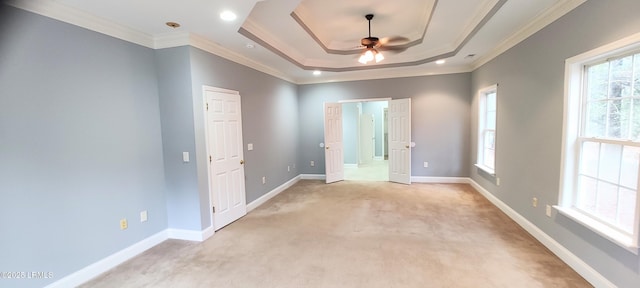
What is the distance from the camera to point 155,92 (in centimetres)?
317

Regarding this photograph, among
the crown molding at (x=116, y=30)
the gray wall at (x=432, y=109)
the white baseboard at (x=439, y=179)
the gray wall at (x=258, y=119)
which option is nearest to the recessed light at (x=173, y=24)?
the crown molding at (x=116, y=30)

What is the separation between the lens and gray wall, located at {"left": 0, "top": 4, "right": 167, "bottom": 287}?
2.01 meters

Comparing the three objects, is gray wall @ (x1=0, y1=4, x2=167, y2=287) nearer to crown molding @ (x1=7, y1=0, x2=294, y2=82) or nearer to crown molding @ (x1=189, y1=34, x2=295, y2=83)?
crown molding @ (x1=7, y1=0, x2=294, y2=82)

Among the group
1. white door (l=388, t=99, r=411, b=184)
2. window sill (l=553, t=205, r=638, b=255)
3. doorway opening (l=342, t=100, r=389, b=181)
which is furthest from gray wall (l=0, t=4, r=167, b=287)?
doorway opening (l=342, t=100, r=389, b=181)

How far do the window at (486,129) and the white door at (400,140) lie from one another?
4.41 feet

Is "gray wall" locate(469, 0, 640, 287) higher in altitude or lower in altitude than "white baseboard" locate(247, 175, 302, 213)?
higher

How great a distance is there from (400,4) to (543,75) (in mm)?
1797

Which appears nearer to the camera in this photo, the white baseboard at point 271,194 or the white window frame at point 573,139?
the white window frame at point 573,139

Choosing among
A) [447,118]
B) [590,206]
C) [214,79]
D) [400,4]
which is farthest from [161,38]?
[447,118]

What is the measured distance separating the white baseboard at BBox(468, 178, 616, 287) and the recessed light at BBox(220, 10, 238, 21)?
13.1ft

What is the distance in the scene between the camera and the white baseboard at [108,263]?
7.63ft

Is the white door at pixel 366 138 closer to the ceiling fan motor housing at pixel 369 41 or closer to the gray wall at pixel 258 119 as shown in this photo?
the gray wall at pixel 258 119

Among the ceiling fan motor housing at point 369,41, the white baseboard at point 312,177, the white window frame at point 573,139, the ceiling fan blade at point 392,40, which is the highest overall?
the ceiling fan blade at point 392,40

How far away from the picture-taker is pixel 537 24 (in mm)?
2928
